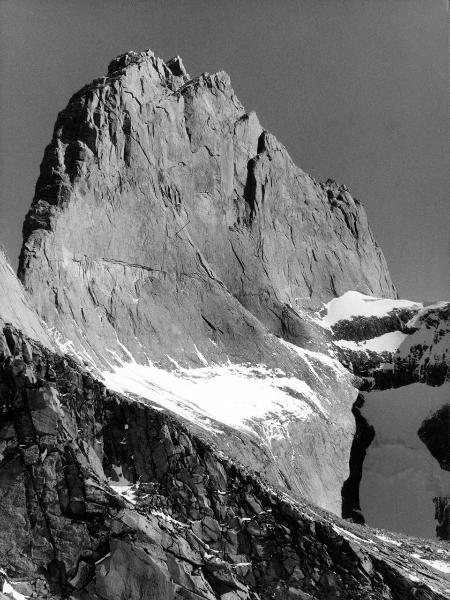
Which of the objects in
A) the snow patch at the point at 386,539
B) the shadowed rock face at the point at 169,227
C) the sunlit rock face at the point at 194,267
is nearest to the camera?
the snow patch at the point at 386,539

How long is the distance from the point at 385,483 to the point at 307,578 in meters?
59.6

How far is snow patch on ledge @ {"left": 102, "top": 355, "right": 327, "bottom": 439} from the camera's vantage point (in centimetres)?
8262

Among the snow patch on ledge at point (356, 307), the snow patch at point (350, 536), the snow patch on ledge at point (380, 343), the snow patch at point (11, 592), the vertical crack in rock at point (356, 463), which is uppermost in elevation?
the snow patch on ledge at point (356, 307)

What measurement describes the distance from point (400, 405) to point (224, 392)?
2748 cm

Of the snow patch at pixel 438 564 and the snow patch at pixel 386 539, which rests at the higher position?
the snow patch at pixel 386 539

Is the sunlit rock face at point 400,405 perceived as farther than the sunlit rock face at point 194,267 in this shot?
Yes

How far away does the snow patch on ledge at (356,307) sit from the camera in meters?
120

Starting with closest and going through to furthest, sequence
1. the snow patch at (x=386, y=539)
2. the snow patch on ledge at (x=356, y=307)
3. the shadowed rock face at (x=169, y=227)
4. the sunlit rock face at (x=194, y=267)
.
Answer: the snow patch at (x=386, y=539) → the sunlit rock face at (x=194, y=267) → the shadowed rock face at (x=169, y=227) → the snow patch on ledge at (x=356, y=307)

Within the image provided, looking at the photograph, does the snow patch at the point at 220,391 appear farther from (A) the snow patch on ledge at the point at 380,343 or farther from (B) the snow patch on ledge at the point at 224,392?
(A) the snow patch on ledge at the point at 380,343

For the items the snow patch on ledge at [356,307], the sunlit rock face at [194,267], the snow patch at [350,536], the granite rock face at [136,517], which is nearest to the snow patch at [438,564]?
the snow patch at [350,536]

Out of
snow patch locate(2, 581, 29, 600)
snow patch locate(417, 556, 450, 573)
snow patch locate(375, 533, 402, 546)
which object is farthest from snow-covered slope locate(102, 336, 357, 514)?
snow patch locate(2, 581, 29, 600)

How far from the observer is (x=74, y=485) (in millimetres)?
40750

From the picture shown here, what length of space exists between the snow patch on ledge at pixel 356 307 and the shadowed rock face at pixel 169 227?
5.81 feet

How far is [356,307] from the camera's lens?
123 meters
